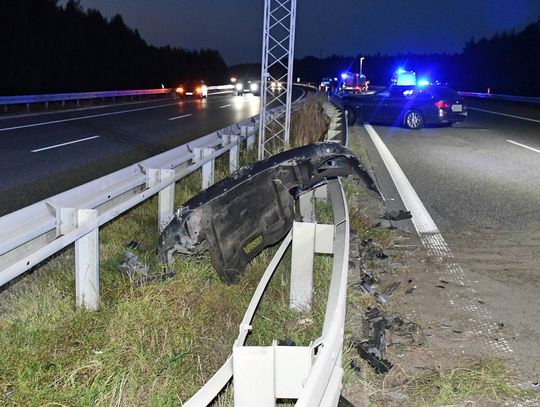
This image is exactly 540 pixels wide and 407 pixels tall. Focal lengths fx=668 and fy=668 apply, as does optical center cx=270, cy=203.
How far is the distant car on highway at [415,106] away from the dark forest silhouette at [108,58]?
58.9 feet

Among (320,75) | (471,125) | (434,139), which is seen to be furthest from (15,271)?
(320,75)

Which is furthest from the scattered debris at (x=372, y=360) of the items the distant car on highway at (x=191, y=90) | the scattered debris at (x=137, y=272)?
the distant car on highway at (x=191, y=90)

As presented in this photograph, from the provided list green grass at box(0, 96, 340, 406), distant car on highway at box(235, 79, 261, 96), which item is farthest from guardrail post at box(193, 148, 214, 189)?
distant car on highway at box(235, 79, 261, 96)

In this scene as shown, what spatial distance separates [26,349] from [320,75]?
152m

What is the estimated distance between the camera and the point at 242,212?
18.2 feet

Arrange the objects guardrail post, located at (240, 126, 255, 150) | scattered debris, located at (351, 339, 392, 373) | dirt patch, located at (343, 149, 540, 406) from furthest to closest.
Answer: guardrail post, located at (240, 126, 255, 150)
scattered debris, located at (351, 339, 392, 373)
dirt patch, located at (343, 149, 540, 406)

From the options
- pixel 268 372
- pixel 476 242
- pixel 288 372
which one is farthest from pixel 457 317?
pixel 268 372

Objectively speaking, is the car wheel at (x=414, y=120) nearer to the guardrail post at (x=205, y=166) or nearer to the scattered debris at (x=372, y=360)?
the guardrail post at (x=205, y=166)

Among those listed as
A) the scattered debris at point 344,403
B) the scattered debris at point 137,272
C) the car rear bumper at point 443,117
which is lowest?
the scattered debris at point 344,403

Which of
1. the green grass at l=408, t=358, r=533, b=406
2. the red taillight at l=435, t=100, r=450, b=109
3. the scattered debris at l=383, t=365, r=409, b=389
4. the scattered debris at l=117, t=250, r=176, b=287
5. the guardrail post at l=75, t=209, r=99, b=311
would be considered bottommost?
the scattered debris at l=383, t=365, r=409, b=389

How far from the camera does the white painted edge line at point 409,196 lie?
836 cm

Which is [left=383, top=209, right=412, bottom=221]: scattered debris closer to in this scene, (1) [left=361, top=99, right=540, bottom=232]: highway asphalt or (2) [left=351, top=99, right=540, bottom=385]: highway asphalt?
(2) [left=351, top=99, right=540, bottom=385]: highway asphalt

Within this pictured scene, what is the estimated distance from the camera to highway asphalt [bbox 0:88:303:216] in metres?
10.5

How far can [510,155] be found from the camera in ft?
50.0
